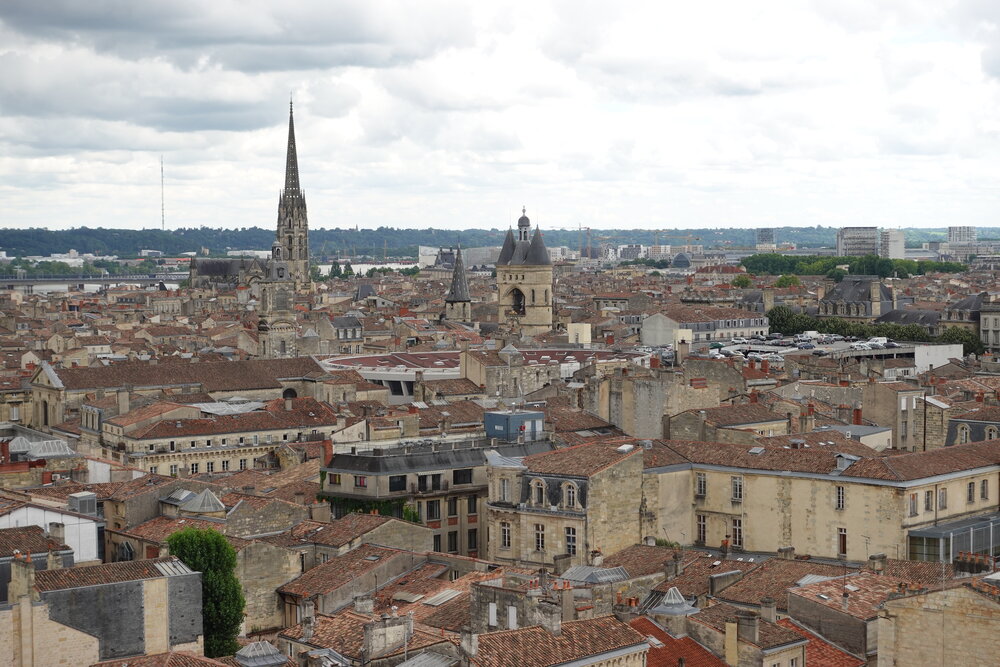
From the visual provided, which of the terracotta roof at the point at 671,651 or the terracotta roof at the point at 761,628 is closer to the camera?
the terracotta roof at the point at 671,651

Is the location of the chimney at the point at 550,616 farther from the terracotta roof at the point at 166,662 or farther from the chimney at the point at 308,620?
the terracotta roof at the point at 166,662

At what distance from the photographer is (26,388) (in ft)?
262

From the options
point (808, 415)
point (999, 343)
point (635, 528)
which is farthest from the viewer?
point (999, 343)

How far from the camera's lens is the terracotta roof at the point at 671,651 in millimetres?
30094

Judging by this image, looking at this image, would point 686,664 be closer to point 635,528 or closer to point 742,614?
point 742,614

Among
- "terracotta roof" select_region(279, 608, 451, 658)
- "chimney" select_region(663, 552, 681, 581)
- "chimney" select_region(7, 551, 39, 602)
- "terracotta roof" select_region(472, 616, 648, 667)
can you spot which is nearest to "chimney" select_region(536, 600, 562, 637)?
"terracotta roof" select_region(472, 616, 648, 667)

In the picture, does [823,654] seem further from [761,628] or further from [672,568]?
[672,568]

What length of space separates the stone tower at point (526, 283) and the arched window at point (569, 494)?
72599 millimetres

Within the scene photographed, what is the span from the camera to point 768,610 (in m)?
32.2

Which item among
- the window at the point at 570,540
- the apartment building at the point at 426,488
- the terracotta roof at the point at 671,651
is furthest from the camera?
the apartment building at the point at 426,488

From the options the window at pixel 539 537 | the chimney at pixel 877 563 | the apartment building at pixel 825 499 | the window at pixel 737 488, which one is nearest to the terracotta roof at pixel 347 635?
the window at pixel 539 537

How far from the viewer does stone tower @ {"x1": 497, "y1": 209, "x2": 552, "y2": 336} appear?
116 m

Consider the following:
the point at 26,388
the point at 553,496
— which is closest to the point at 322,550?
the point at 553,496

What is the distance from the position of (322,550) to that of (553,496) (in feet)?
20.7
